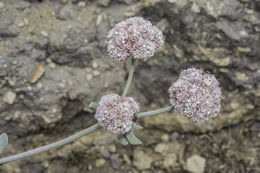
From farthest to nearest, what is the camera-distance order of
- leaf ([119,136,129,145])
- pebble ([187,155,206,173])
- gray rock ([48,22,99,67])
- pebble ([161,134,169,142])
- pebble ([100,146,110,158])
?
pebble ([161,134,169,142]) < pebble ([100,146,110,158]) < pebble ([187,155,206,173]) < gray rock ([48,22,99,67]) < leaf ([119,136,129,145])

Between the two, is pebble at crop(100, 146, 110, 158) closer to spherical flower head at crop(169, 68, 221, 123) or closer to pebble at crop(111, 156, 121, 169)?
pebble at crop(111, 156, 121, 169)

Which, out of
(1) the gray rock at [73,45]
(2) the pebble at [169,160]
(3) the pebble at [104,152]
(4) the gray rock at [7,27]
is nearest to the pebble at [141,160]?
(2) the pebble at [169,160]

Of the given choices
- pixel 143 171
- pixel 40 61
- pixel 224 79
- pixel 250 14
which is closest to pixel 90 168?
pixel 143 171

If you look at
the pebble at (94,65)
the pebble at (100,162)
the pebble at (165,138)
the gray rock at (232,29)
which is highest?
the gray rock at (232,29)

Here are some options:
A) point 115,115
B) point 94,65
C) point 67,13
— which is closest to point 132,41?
point 115,115

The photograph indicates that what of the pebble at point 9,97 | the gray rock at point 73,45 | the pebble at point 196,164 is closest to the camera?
the pebble at point 9,97

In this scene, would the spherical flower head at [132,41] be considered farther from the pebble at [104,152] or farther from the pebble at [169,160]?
the pebble at [169,160]

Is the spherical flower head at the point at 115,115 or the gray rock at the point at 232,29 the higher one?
the gray rock at the point at 232,29

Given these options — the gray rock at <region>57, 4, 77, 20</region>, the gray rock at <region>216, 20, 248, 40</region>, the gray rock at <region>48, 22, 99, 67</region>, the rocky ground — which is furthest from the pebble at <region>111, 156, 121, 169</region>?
the gray rock at <region>216, 20, 248, 40</region>
